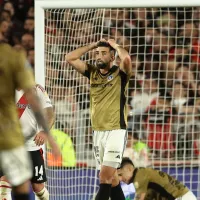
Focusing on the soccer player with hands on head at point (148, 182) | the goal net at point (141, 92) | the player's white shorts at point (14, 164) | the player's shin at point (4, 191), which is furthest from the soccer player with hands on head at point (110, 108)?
the player's white shorts at point (14, 164)

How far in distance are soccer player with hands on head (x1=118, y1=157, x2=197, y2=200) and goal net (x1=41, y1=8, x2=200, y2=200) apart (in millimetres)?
1347

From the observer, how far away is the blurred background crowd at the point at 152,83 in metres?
10.1

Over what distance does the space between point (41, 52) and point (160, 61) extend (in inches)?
89.5

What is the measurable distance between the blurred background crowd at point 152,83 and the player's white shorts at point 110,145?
77.0 inches

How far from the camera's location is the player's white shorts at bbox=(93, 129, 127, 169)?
7836 millimetres

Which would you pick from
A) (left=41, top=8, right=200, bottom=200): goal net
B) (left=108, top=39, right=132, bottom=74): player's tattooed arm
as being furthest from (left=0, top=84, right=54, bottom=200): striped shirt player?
(left=41, top=8, right=200, bottom=200): goal net

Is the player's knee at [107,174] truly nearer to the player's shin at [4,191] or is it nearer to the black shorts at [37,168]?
the black shorts at [37,168]

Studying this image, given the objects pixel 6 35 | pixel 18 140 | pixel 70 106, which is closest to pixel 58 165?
pixel 70 106

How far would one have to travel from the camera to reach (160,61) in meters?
10.7

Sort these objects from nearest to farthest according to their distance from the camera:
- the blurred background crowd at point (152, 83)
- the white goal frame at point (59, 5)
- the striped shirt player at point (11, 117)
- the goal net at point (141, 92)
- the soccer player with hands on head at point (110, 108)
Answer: the striped shirt player at point (11, 117), the soccer player with hands on head at point (110, 108), the white goal frame at point (59, 5), the goal net at point (141, 92), the blurred background crowd at point (152, 83)

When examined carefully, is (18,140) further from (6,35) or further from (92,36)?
(6,35)

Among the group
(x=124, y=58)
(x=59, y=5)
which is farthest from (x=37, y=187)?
(x=59, y=5)

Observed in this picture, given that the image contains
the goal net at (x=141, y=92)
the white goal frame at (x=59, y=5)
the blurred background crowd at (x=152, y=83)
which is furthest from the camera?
the blurred background crowd at (x=152, y=83)

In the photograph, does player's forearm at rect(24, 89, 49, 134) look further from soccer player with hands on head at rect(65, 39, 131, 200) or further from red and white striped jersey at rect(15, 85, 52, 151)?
red and white striped jersey at rect(15, 85, 52, 151)
